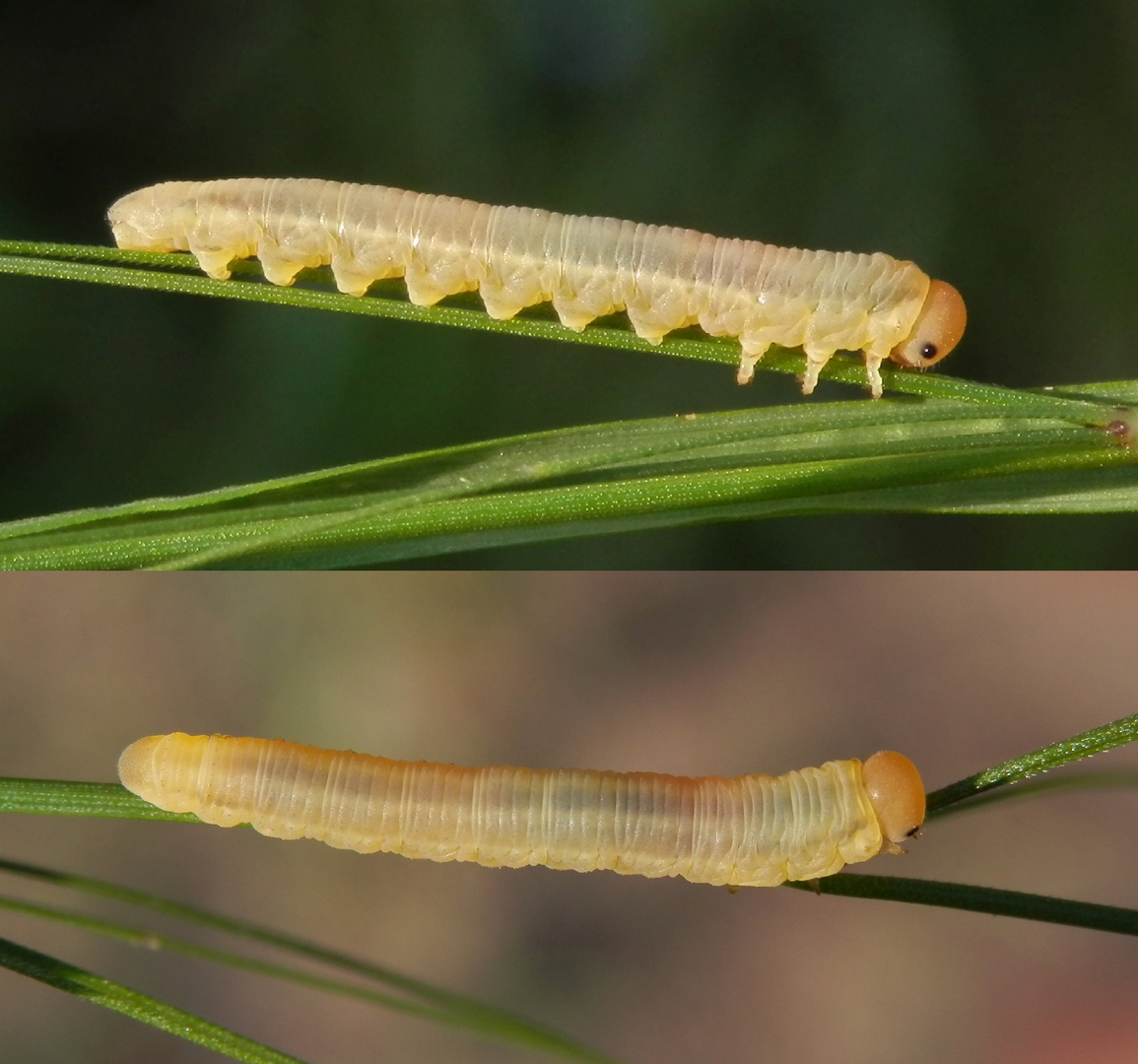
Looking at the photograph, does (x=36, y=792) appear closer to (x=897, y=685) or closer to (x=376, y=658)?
(x=376, y=658)

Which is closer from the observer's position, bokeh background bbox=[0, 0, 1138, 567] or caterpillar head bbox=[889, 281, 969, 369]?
caterpillar head bbox=[889, 281, 969, 369]

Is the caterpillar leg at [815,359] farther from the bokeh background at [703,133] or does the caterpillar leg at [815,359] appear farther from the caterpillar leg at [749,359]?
the bokeh background at [703,133]

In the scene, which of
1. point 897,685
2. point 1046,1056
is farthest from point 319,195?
point 1046,1056

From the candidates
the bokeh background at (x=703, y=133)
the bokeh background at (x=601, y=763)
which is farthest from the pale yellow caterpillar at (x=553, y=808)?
the bokeh background at (x=601, y=763)

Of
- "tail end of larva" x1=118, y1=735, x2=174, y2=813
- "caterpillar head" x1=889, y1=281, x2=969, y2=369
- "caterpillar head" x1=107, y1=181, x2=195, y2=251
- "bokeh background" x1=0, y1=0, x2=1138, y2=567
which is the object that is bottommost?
"tail end of larva" x1=118, y1=735, x2=174, y2=813

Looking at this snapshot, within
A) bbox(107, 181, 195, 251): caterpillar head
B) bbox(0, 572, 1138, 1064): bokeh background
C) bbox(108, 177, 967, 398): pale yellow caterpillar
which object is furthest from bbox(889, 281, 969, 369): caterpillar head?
bbox(0, 572, 1138, 1064): bokeh background

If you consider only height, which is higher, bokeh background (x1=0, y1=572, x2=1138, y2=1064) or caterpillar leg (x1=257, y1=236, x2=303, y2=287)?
caterpillar leg (x1=257, y1=236, x2=303, y2=287)

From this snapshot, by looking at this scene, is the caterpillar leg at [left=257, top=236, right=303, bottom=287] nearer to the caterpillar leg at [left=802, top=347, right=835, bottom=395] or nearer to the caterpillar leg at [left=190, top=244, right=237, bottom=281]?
the caterpillar leg at [left=190, top=244, right=237, bottom=281]

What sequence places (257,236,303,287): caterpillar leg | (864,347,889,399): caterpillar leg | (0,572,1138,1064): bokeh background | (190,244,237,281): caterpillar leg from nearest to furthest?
(864,347,889,399): caterpillar leg, (190,244,237,281): caterpillar leg, (257,236,303,287): caterpillar leg, (0,572,1138,1064): bokeh background
